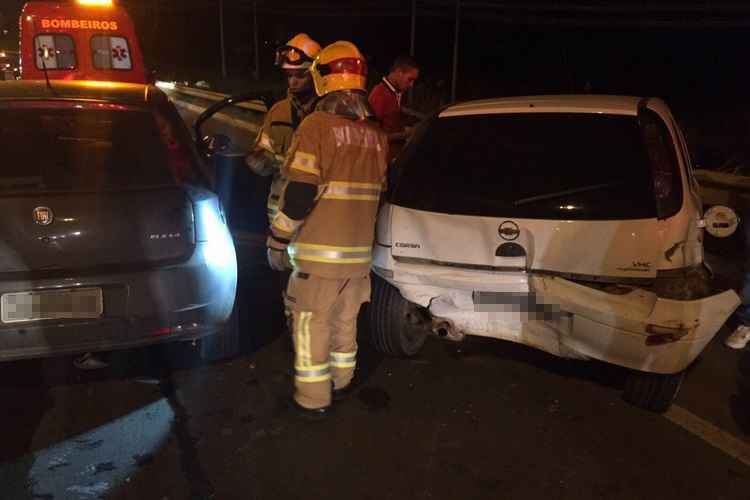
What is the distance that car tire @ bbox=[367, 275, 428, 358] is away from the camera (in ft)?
12.9

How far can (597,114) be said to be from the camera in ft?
11.7

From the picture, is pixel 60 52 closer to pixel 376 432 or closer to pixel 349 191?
pixel 349 191

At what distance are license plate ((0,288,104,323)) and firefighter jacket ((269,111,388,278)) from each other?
857 millimetres

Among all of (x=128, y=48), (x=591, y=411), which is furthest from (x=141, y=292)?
(x=128, y=48)

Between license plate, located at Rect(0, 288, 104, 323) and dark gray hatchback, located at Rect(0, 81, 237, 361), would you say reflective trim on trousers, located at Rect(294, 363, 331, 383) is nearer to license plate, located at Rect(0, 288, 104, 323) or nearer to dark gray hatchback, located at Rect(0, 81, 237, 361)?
dark gray hatchback, located at Rect(0, 81, 237, 361)

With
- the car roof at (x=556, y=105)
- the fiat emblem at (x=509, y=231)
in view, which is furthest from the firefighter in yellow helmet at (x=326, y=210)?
the car roof at (x=556, y=105)

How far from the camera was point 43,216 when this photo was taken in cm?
317

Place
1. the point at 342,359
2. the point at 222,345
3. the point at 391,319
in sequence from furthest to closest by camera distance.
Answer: the point at 222,345 → the point at 391,319 → the point at 342,359

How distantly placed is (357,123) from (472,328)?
119 cm

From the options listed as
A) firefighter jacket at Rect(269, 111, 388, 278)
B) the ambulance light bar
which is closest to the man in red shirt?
firefighter jacket at Rect(269, 111, 388, 278)

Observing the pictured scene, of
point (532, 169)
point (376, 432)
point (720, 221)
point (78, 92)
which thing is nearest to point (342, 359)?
point (376, 432)

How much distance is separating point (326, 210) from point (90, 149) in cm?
127

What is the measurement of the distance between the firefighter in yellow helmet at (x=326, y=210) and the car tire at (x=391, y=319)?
448mm

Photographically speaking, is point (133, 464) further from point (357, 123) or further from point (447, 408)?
point (357, 123)
